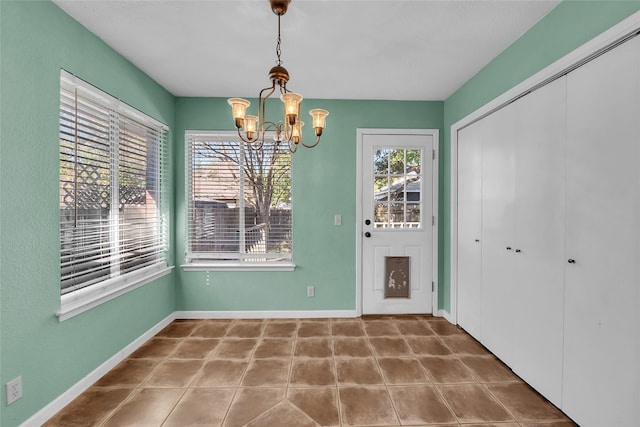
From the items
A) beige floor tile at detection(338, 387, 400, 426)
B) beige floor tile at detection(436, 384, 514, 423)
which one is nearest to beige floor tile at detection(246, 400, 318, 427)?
beige floor tile at detection(338, 387, 400, 426)

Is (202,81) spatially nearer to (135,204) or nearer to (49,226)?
(135,204)

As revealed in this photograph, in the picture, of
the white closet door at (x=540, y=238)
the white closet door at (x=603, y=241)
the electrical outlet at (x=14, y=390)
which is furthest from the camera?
the white closet door at (x=540, y=238)

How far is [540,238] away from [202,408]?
2.43 metres

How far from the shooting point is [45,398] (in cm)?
170

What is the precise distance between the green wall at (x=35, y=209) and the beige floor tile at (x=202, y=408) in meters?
0.75

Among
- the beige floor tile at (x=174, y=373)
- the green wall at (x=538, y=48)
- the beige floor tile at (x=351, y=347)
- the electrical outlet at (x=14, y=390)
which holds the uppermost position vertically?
the green wall at (x=538, y=48)

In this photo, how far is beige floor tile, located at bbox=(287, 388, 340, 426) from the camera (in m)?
1.71

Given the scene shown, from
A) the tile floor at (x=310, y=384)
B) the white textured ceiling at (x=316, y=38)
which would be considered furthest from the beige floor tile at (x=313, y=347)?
the white textured ceiling at (x=316, y=38)

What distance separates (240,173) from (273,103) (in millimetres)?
858

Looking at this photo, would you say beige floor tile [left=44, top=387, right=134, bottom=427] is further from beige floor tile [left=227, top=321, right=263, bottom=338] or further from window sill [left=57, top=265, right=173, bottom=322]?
beige floor tile [left=227, top=321, right=263, bottom=338]

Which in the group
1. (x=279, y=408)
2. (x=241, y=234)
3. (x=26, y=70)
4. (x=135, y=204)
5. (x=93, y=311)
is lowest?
(x=279, y=408)

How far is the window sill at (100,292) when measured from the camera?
184 centimetres

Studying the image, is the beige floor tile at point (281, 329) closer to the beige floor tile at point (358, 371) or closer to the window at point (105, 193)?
the beige floor tile at point (358, 371)

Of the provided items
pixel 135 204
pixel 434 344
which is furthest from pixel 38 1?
pixel 434 344
